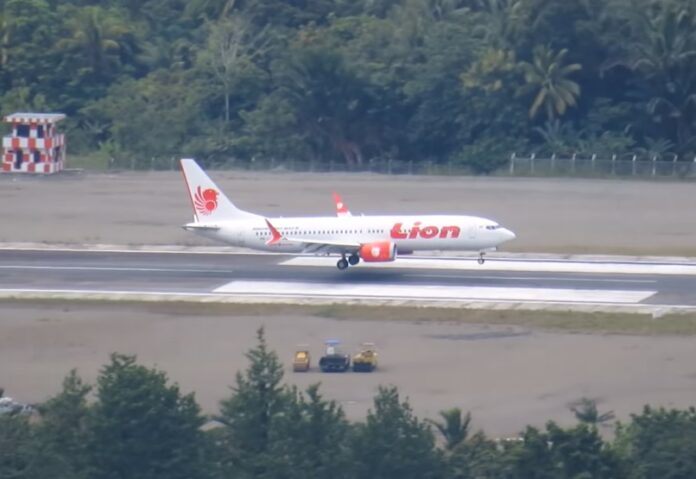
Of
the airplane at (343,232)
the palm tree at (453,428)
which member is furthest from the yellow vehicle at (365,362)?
the airplane at (343,232)

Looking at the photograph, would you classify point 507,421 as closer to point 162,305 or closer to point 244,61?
point 162,305

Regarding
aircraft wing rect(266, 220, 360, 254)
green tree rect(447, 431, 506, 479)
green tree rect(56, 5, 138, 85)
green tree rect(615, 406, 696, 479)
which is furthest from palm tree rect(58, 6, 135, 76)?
green tree rect(615, 406, 696, 479)

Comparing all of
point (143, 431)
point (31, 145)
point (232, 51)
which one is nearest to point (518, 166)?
point (232, 51)

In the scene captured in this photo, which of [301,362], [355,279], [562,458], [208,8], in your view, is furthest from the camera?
[208,8]

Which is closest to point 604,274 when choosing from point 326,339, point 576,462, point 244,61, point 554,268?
point 554,268

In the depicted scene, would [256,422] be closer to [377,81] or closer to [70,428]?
[70,428]

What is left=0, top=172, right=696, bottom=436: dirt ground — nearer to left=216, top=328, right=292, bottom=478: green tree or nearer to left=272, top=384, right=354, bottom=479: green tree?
left=216, top=328, right=292, bottom=478: green tree

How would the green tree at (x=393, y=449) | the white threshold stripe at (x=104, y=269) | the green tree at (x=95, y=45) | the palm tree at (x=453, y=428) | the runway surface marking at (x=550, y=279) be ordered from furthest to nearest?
the green tree at (x=95, y=45), the white threshold stripe at (x=104, y=269), the runway surface marking at (x=550, y=279), the palm tree at (x=453, y=428), the green tree at (x=393, y=449)

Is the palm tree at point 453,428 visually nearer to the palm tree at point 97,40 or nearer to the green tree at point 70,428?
the green tree at point 70,428
